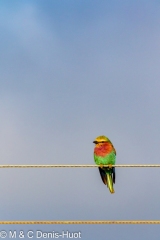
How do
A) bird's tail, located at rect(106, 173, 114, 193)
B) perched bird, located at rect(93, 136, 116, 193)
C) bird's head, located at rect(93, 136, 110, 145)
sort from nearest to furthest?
bird's tail, located at rect(106, 173, 114, 193) < perched bird, located at rect(93, 136, 116, 193) < bird's head, located at rect(93, 136, 110, 145)

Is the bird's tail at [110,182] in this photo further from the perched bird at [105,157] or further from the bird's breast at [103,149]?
the bird's breast at [103,149]

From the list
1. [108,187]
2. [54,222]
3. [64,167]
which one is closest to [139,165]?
[64,167]

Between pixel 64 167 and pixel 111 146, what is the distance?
16.1ft

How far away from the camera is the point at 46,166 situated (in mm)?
9453

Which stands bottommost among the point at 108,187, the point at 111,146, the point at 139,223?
the point at 139,223

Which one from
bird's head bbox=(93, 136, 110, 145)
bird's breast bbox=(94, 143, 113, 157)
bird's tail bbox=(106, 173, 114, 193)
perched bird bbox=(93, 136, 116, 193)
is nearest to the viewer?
bird's tail bbox=(106, 173, 114, 193)

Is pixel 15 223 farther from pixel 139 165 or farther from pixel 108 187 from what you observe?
pixel 108 187

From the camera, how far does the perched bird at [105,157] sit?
13633 mm

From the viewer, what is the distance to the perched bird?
44.7 ft

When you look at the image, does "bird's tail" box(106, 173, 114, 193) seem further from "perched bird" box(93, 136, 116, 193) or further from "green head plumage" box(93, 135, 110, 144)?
"green head plumage" box(93, 135, 110, 144)

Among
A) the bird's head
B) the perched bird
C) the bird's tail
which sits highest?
the bird's head

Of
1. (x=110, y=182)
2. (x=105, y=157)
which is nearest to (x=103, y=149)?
(x=105, y=157)

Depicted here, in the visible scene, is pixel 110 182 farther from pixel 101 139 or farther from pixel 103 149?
pixel 101 139

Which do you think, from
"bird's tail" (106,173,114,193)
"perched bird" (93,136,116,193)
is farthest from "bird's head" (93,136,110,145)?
"bird's tail" (106,173,114,193)
